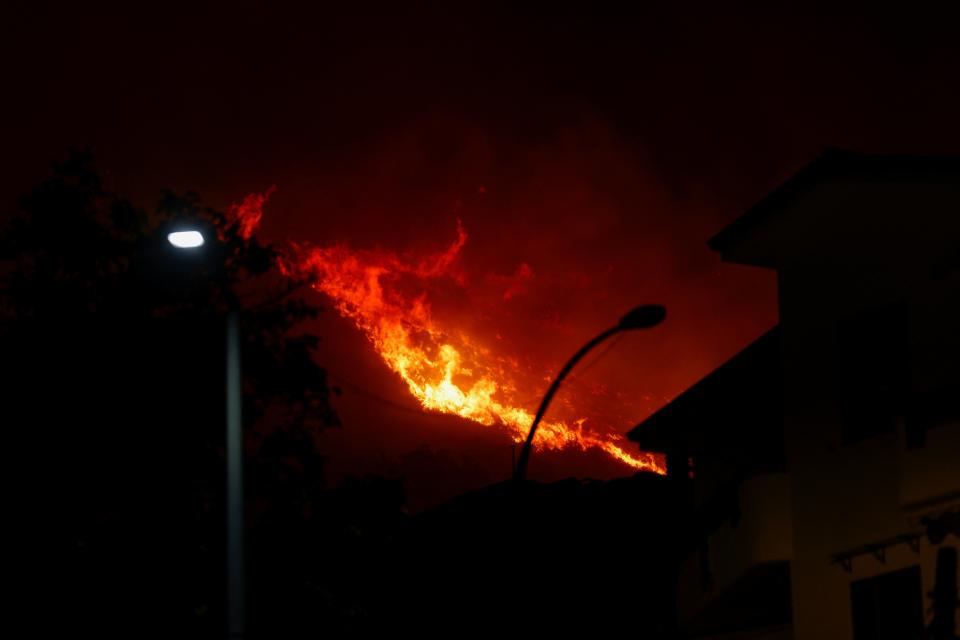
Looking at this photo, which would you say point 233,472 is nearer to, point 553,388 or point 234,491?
point 234,491

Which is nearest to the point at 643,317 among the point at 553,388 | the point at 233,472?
the point at 553,388

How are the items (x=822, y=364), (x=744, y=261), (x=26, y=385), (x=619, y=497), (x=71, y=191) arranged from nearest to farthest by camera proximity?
(x=822, y=364), (x=744, y=261), (x=26, y=385), (x=71, y=191), (x=619, y=497)

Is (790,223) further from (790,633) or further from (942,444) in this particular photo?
(790,633)

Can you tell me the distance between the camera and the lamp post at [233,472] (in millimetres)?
14859

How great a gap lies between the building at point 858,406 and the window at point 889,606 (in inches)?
0.9

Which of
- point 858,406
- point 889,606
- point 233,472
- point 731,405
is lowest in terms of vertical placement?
point 889,606

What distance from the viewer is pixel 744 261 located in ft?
67.8

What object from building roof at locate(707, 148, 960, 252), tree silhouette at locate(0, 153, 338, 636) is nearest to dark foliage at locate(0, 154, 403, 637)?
tree silhouette at locate(0, 153, 338, 636)

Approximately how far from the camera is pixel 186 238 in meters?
15.0

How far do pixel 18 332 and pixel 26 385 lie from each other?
4.34ft

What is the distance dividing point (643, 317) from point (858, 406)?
120 inches

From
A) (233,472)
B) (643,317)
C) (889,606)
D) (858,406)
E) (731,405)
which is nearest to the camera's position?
(233,472)

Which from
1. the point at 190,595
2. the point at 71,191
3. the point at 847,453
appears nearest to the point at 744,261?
the point at 847,453

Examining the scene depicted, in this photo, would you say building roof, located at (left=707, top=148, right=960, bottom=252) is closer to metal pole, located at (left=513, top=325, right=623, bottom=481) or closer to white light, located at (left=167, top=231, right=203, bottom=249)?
metal pole, located at (left=513, top=325, right=623, bottom=481)
